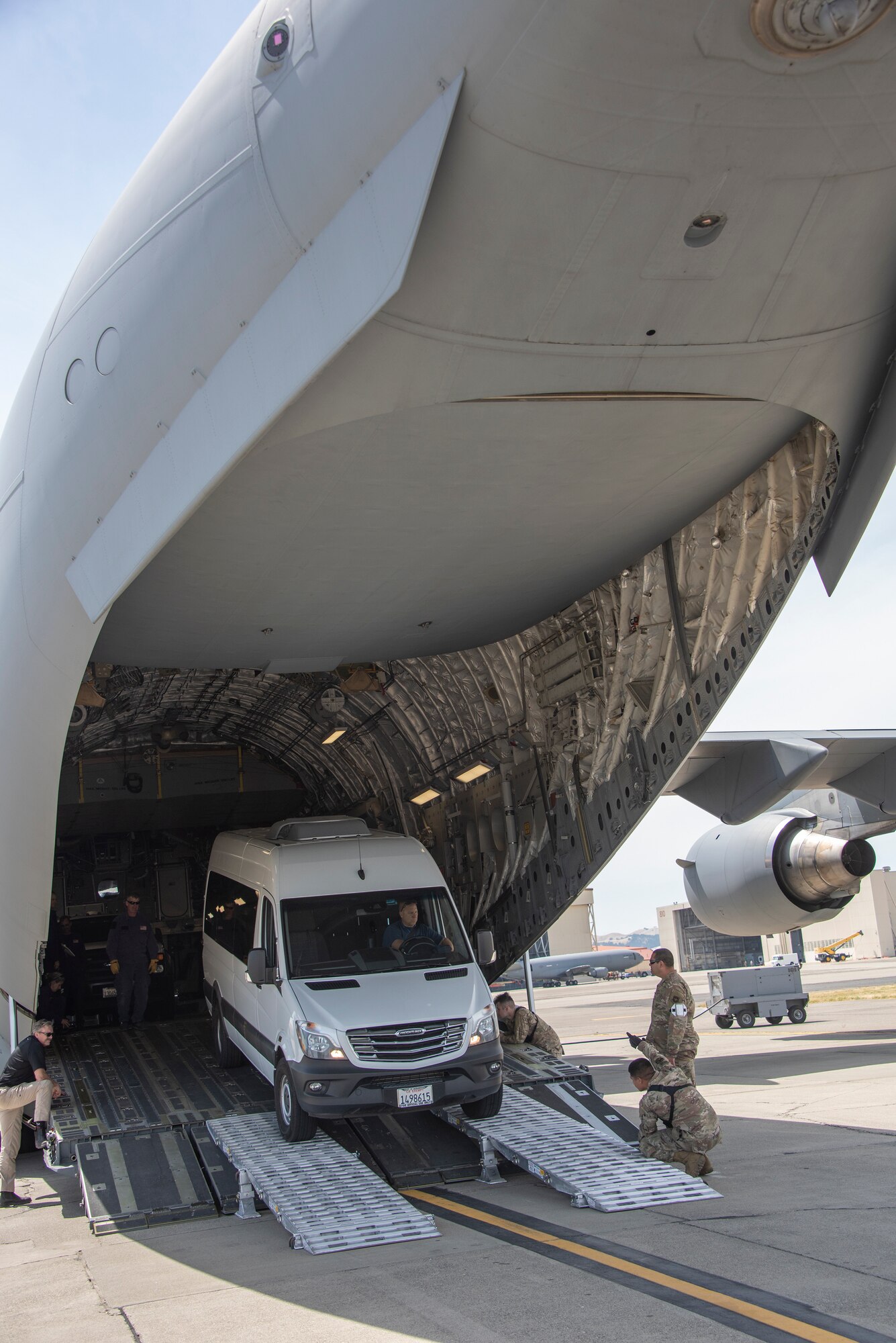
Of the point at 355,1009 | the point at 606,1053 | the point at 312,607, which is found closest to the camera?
the point at 355,1009

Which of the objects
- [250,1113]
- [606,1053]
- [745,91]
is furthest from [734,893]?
[745,91]

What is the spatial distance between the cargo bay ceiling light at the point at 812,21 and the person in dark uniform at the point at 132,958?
39.5 ft

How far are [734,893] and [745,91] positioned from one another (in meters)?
14.5

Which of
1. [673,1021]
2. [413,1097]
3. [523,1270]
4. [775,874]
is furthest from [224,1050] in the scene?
[775,874]

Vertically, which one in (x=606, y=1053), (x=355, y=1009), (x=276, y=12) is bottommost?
(x=606, y=1053)

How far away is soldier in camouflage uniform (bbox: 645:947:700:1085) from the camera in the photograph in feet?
28.7

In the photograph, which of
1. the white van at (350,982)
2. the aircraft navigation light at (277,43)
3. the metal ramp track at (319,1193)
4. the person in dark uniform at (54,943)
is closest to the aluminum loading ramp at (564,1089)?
the white van at (350,982)

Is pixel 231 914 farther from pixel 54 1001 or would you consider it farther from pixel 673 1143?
pixel 673 1143

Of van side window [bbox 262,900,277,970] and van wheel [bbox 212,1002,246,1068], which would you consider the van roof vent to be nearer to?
van side window [bbox 262,900,277,970]

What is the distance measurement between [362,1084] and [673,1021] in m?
2.60

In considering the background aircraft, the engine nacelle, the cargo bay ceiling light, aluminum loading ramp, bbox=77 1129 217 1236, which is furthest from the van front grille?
the background aircraft

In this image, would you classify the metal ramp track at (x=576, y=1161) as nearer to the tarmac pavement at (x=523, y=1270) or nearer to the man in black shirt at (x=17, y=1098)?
the tarmac pavement at (x=523, y=1270)

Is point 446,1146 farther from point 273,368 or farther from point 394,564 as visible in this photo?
point 273,368

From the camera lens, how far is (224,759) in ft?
59.6
